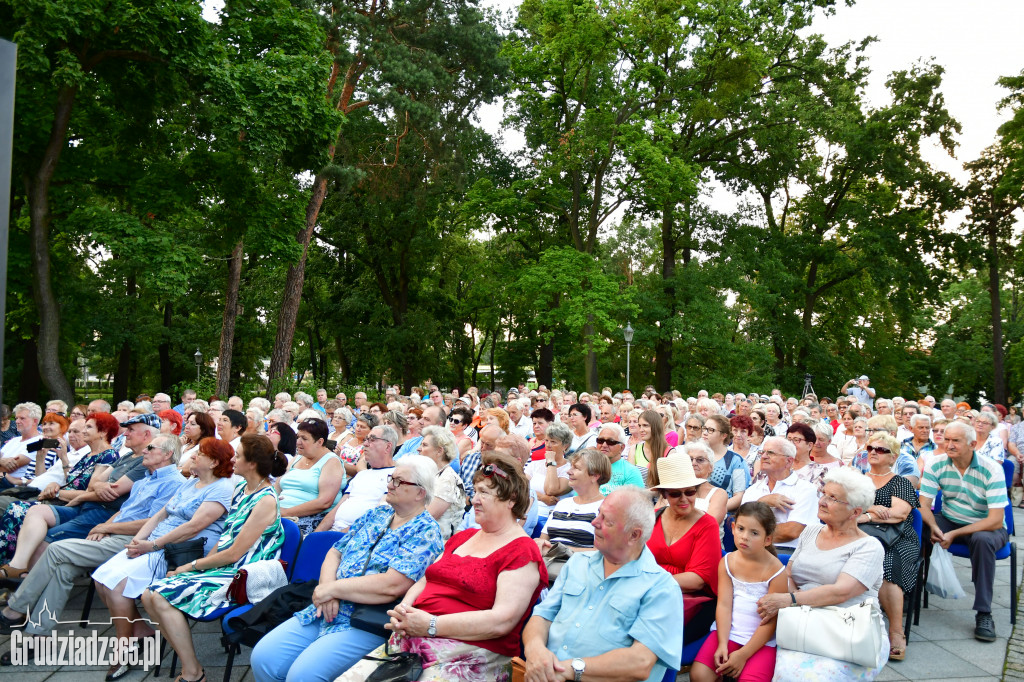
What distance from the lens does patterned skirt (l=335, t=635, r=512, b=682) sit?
3.02 metres

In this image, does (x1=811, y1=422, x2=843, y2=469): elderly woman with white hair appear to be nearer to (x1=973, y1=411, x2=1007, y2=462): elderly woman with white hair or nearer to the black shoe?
the black shoe

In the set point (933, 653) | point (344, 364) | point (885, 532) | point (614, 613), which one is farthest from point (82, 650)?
point (344, 364)

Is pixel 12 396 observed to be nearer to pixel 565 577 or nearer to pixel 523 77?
pixel 523 77

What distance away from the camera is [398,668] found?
3.04 meters

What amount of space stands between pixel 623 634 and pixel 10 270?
53.6 feet

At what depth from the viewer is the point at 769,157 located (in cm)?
2362

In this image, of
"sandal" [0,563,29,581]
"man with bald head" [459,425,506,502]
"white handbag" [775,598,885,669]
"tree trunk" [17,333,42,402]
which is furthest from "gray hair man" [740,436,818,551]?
"tree trunk" [17,333,42,402]

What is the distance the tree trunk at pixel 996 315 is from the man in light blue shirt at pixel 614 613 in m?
24.3

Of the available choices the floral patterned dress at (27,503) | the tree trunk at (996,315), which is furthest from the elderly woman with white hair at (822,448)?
the tree trunk at (996,315)

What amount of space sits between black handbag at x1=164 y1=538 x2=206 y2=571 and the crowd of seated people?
0.10 feet

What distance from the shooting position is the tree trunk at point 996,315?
22859 millimetres

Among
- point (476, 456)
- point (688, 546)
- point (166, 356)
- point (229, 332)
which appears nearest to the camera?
point (688, 546)

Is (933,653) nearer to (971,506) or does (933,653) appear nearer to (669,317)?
(971,506)

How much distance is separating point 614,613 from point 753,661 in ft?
2.86
